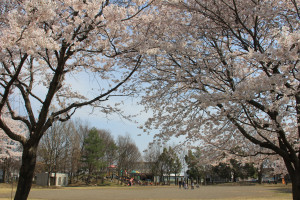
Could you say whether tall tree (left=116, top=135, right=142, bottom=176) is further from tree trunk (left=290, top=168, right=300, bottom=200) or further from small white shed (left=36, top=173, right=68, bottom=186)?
tree trunk (left=290, top=168, right=300, bottom=200)

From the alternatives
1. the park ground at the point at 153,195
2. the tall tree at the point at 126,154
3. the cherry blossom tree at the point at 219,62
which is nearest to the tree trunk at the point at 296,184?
the cherry blossom tree at the point at 219,62

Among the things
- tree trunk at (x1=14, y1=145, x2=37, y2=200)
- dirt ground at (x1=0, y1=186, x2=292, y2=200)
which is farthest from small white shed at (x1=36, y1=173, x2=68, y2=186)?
tree trunk at (x1=14, y1=145, x2=37, y2=200)

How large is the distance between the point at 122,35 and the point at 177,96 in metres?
2.68

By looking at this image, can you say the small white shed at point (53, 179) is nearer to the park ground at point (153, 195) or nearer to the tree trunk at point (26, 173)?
the park ground at point (153, 195)

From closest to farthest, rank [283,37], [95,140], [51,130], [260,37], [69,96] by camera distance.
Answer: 1. [283,37]
2. [260,37]
3. [69,96]
4. [51,130]
5. [95,140]

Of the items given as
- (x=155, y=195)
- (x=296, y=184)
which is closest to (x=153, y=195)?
(x=155, y=195)

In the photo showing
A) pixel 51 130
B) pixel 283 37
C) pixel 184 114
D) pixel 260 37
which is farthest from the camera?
pixel 51 130

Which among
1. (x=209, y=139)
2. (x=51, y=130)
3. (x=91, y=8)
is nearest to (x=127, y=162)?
(x=51, y=130)

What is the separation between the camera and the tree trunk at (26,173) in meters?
5.63

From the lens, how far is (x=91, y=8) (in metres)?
4.84

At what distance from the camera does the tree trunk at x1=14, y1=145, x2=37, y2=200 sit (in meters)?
5.63

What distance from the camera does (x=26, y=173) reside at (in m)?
5.79

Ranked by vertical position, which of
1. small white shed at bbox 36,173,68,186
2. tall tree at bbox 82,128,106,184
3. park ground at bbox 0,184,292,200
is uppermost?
tall tree at bbox 82,128,106,184

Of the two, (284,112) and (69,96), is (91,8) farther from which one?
(284,112)
